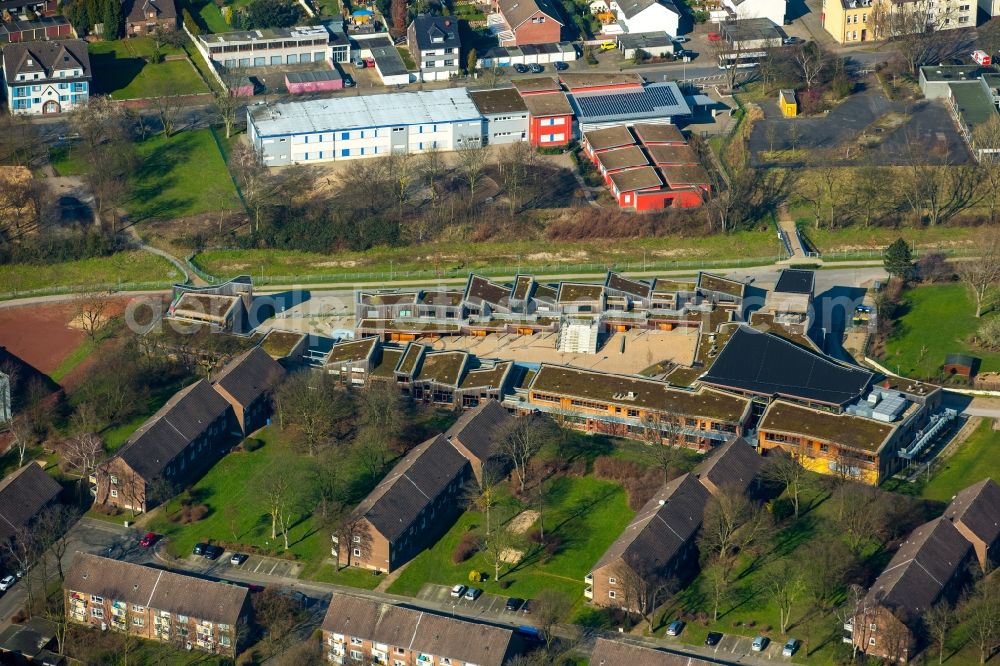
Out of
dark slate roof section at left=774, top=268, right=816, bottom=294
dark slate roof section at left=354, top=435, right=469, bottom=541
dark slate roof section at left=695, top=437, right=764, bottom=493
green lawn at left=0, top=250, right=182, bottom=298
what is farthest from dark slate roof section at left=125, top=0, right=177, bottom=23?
dark slate roof section at left=695, top=437, right=764, bottom=493

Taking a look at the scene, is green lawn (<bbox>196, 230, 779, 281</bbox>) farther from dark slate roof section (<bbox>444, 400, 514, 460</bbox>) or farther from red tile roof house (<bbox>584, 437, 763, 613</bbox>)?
red tile roof house (<bbox>584, 437, 763, 613</bbox>)

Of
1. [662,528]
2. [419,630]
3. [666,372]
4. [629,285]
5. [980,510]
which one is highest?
[629,285]

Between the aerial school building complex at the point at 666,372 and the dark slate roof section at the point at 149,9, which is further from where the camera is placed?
the dark slate roof section at the point at 149,9

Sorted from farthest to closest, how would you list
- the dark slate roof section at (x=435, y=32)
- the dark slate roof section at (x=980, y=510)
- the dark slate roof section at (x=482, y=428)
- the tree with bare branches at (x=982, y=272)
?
the dark slate roof section at (x=435, y=32) < the tree with bare branches at (x=982, y=272) < the dark slate roof section at (x=482, y=428) < the dark slate roof section at (x=980, y=510)

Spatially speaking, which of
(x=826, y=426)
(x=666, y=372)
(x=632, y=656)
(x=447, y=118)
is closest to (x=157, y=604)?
(x=632, y=656)

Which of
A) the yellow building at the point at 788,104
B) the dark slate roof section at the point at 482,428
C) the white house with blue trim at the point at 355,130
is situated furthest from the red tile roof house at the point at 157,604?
the yellow building at the point at 788,104

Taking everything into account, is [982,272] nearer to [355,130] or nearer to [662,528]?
[662,528]

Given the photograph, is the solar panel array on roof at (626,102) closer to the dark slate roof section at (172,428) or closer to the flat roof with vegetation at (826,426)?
the flat roof with vegetation at (826,426)
